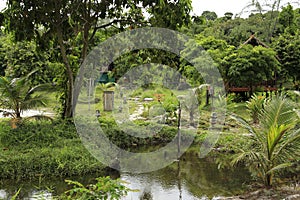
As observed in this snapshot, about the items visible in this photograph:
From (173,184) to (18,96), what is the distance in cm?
367

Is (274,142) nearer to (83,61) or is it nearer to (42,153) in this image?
(42,153)

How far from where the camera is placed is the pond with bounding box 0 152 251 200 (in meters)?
5.39

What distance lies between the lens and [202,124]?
10164 mm

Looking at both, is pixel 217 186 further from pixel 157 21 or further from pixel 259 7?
pixel 259 7

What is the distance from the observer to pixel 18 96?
7.54 m

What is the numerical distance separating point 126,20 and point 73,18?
1.42 metres

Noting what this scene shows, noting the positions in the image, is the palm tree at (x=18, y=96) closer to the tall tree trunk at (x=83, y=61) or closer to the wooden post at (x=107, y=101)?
the tall tree trunk at (x=83, y=61)

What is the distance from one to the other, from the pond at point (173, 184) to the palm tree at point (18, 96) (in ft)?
7.09

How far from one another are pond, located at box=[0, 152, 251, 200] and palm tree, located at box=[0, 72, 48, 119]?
216cm

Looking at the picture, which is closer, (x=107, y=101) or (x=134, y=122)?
(x=134, y=122)

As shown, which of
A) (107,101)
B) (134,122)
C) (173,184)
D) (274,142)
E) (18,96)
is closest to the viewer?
(274,142)

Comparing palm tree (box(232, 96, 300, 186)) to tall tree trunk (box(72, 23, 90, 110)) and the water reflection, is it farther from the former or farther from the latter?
tall tree trunk (box(72, 23, 90, 110))

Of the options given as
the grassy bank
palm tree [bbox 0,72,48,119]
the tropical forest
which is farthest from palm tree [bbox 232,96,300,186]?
palm tree [bbox 0,72,48,119]

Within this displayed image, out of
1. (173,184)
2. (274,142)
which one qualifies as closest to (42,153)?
(173,184)
